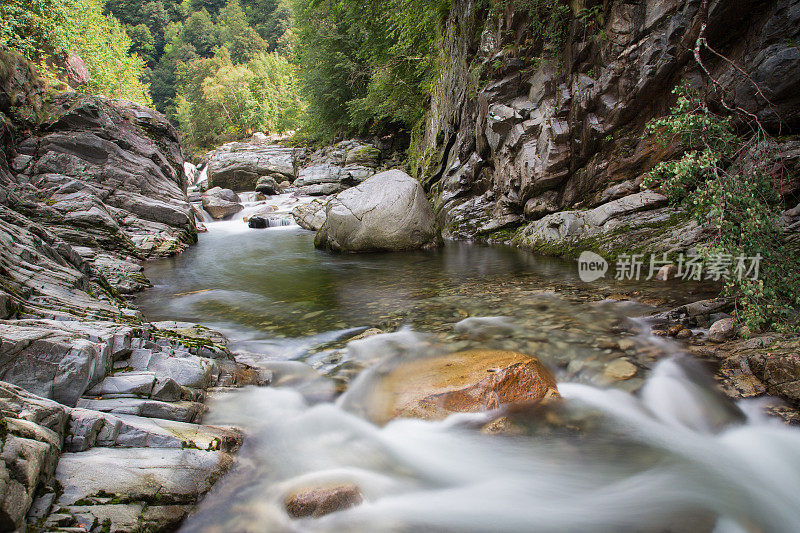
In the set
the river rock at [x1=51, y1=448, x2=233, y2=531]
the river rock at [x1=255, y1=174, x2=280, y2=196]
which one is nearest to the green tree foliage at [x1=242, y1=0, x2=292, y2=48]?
the river rock at [x1=255, y1=174, x2=280, y2=196]

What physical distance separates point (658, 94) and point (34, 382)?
9657 millimetres

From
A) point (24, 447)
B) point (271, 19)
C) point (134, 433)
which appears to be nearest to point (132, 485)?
point (134, 433)

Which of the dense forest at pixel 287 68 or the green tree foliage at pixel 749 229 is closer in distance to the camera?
the green tree foliage at pixel 749 229

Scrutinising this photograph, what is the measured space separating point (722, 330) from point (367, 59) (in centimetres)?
2302

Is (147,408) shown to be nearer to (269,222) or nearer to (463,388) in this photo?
(463,388)

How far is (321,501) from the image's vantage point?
7.08ft

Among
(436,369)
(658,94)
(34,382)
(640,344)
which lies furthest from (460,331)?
(658,94)

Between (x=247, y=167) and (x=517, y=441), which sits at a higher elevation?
(x=247, y=167)

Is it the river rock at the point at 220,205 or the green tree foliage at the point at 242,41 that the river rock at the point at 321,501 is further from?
the green tree foliage at the point at 242,41

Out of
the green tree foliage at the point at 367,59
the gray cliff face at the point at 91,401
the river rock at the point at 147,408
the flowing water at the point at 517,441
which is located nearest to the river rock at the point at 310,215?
the green tree foliage at the point at 367,59

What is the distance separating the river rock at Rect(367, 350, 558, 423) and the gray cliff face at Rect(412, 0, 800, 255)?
157 inches

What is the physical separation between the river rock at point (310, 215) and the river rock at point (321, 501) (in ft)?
44.8

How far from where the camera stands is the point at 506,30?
10.8 m

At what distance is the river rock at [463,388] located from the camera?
3.01 m
